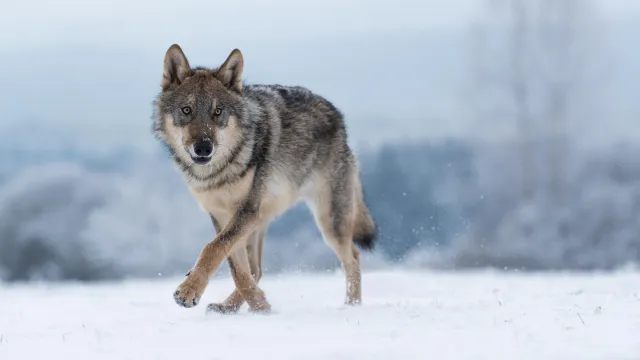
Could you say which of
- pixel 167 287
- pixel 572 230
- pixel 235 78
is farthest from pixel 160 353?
pixel 572 230

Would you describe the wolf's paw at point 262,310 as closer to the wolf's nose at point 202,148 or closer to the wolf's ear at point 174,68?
the wolf's nose at point 202,148

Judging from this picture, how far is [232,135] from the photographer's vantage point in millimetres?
6281

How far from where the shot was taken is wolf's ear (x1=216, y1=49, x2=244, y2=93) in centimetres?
648

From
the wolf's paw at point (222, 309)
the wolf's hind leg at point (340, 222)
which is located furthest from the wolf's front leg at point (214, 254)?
the wolf's hind leg at point (340, 222)

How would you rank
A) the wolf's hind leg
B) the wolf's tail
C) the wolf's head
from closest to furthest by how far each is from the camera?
the wolf's head < the wolf's hind leg < the wolf's tail

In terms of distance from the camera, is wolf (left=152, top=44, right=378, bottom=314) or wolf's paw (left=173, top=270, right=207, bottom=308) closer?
wolf's paw (left=173, top=270, right=207, bottom=308)

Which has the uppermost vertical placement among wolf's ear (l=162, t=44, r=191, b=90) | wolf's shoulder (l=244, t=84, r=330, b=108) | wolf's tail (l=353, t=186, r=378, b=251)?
wolf's ear (l=162, t=44, r=191, b=90)

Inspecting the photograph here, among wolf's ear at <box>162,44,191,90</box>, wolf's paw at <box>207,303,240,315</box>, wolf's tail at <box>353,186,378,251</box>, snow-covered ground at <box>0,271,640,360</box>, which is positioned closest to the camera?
snow-covered ground at <box>0,271,640,360</box>

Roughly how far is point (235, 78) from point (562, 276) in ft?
20.9

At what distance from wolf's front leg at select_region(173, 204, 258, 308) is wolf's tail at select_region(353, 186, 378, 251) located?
1.86 metres

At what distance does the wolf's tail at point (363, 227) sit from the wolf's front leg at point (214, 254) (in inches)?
73.4

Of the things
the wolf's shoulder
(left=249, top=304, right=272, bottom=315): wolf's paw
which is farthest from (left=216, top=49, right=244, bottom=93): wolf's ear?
(left=249, top=304, right=272, bottom=315): wolf's paw

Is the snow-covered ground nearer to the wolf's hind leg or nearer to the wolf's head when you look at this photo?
the wolf's hind leg

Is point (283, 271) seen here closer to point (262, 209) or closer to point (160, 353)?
point (262, 209)
